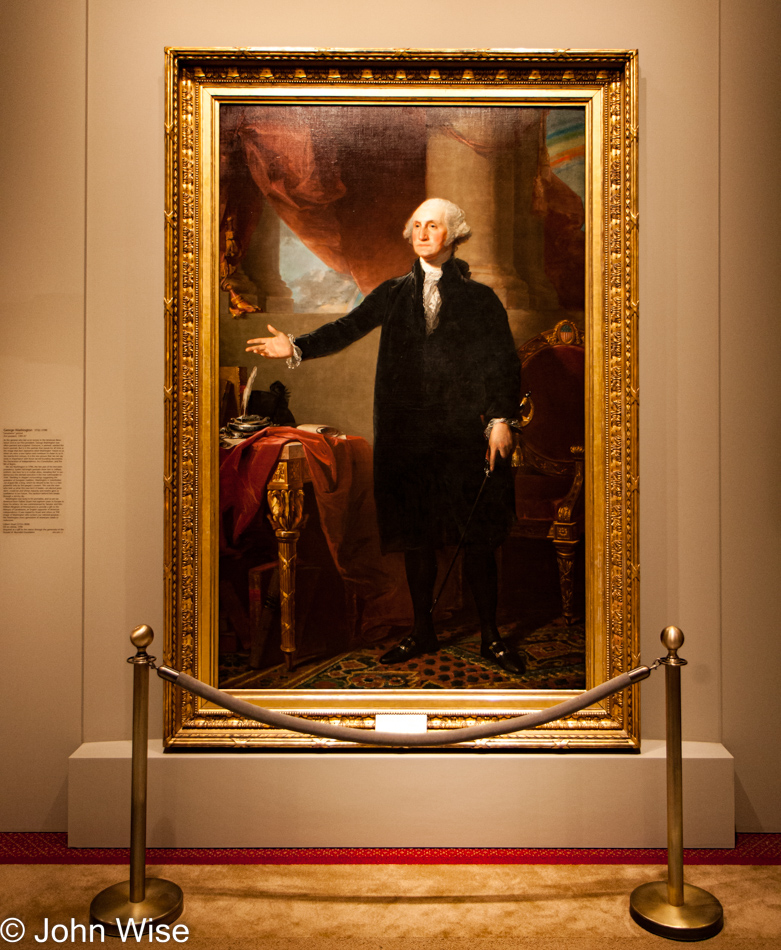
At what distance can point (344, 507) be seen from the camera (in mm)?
4102

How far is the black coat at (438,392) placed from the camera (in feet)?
13.3

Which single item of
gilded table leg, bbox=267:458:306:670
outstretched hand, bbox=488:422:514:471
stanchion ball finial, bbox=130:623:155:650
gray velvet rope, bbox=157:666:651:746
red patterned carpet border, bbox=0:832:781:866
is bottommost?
red patterned carpet border, bbox=0:832:781:866

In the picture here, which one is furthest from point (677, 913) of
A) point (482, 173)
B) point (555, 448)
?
point (482, 173)

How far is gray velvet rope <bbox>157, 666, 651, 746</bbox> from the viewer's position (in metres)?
3.26

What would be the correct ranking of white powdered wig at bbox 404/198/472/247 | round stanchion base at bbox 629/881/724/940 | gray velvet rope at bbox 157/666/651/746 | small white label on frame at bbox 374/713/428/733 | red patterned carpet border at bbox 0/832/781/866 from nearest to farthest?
round stanchion base at bbox 629/881/724/940
gray velvet rope at bbox 157/666/651/746
small white label on frame at bbox 374/713/428/733
red patterned carpet border at bbox 0/832/781/866
white powdered wig at bbox 404/198/472/247

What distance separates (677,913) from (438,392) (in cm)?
293

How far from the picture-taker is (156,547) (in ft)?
13.5

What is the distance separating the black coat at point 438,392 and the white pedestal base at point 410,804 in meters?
1.45

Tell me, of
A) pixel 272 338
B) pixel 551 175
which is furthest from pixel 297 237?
pixel 551 175

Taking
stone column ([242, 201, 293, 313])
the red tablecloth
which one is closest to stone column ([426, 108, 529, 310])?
stone column ([242, 201, 293, 313])

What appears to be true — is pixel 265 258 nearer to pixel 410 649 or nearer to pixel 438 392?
pixel 438 392

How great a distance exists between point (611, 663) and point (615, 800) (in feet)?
2.56

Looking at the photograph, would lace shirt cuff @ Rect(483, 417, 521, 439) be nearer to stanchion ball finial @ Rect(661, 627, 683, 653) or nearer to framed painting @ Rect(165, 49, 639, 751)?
framed painting @ Rect(165, 49, 639, 751)

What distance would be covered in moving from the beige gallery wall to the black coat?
3.00 feet
